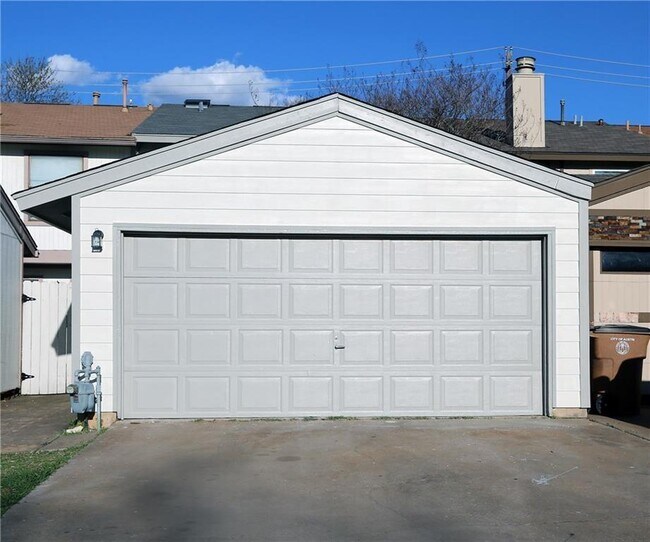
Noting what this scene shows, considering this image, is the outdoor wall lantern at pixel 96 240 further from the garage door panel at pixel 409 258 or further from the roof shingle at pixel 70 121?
the roof shingle at pixel 70 121

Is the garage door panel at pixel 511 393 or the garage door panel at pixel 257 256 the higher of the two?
the garage door panel at pixel 257 256

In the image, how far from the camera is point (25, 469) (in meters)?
7.60

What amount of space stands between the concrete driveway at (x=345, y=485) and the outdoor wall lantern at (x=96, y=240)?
2.21 metres

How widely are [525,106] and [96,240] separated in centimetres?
1414

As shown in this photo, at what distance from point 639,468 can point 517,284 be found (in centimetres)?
325

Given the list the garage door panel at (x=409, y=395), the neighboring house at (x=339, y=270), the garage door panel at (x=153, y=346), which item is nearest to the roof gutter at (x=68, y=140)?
the neighboring house at (x=339, y=270)

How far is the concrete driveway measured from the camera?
5.85 metres

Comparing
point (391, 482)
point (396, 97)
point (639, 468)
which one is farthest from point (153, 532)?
point (396, 97)

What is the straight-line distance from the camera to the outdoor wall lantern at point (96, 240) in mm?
9828

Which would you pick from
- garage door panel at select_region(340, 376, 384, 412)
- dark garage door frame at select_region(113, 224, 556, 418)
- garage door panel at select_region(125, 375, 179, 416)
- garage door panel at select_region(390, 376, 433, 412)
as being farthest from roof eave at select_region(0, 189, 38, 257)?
garage door panel at select_region(390, 376, 433, 412)

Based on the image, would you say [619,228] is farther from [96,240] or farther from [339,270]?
[96,240]

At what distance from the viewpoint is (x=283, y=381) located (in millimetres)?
10164

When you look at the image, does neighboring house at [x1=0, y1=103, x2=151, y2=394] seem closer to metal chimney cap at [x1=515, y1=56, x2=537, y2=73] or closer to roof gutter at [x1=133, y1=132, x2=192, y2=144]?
roof gutter at [x1=133, y1=132, x2=192, y2=144]

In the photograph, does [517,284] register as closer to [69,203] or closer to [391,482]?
[391,482]
